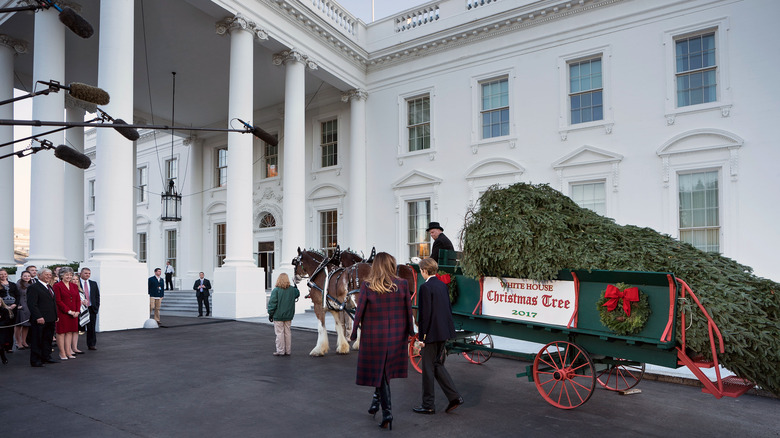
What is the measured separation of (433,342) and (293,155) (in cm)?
1368

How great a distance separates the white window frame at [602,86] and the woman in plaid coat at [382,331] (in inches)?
501

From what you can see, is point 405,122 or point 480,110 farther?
point 405,122

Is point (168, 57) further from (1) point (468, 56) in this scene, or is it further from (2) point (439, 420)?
(2) point (439, 420)

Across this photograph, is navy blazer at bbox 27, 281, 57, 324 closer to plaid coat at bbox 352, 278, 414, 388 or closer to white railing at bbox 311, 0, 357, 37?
plaid coat at bbox 352, 278, 414, 388

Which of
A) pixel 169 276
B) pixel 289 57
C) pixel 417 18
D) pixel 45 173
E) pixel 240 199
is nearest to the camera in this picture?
pixel 45 173

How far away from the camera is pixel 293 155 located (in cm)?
1798

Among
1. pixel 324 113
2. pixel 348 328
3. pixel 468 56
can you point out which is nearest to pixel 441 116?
pixel 468 56

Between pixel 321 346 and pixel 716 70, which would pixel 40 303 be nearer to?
pixel 321 346

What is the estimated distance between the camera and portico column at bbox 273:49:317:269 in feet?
58.6

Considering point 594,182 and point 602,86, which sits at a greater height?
point 602,86

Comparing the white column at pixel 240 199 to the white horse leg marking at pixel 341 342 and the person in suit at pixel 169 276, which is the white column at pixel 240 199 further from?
the person in suit at pixel 169 276

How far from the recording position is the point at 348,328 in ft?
34.2

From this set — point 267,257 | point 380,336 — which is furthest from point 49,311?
point 267,257

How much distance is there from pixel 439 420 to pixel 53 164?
1368 centimetres
